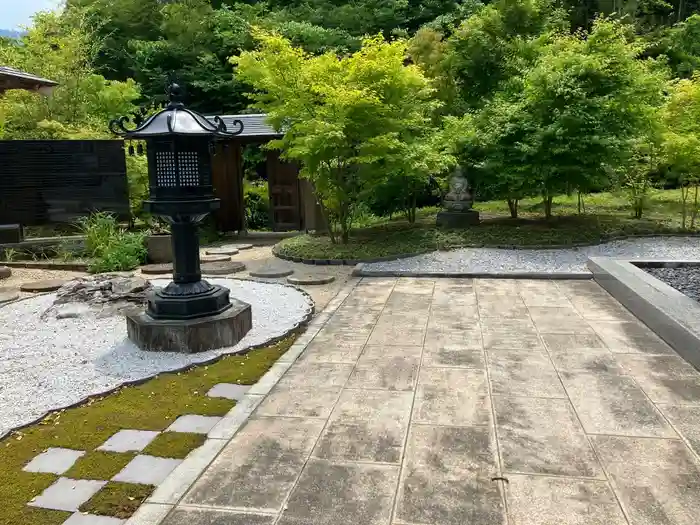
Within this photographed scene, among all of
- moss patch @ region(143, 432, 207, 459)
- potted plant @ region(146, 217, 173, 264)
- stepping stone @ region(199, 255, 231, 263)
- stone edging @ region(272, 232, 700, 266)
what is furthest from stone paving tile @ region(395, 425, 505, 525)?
potted plant @ region(146, 217, 173, 264)

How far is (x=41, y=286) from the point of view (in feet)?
20.9

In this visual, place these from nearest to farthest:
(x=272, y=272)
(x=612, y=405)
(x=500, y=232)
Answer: (x=612, y=405) → (x=272, y=272) → (x=500, y=232)

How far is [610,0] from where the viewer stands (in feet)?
57.3

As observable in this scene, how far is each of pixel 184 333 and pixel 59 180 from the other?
623 centimetres

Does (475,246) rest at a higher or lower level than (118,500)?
higher

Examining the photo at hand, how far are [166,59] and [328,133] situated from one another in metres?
13.8

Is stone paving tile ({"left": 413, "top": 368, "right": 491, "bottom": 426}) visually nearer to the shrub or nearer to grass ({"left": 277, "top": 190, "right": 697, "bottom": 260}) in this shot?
grass ({"left": 277, "top": 190, "right": 697, "bottom": 260})

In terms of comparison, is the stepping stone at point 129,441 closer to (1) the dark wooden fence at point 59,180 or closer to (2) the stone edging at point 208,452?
(2) the stone edging at point 208,452

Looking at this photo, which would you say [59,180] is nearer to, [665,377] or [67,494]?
[67,494]

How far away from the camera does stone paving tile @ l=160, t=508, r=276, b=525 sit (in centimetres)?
208

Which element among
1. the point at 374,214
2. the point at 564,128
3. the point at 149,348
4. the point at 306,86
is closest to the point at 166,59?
the point at 374,214

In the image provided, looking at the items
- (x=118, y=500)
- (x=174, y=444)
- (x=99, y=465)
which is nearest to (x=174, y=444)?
(x=174, y=444)

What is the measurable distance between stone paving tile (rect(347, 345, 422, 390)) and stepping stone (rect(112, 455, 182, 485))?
129 centimetres

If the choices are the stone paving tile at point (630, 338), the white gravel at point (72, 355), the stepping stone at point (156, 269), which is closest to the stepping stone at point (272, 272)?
the stepping stone at point (156, 269)
